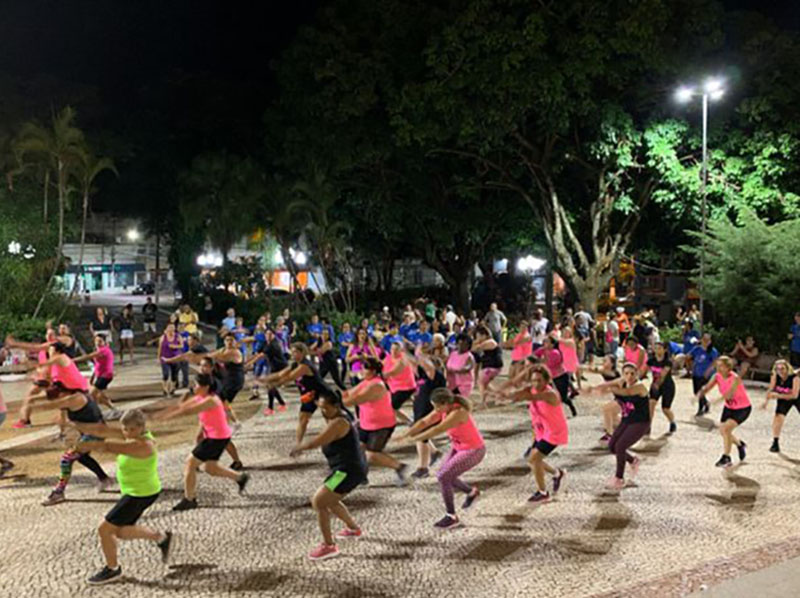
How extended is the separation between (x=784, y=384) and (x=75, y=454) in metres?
9.47

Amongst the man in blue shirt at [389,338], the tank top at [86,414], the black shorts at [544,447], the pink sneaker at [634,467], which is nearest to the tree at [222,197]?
the man in blue shirt at [389,338]

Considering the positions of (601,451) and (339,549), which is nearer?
(339,549)

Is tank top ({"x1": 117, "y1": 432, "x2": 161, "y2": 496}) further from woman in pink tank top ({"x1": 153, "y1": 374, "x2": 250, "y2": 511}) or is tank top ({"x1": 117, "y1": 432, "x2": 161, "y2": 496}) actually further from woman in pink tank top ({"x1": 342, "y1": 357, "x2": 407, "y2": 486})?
woman in pink tank top ({"x1": 342, "y1": 357, "x2": 407, "y2": 486})

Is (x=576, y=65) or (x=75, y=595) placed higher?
(x=576, y=65)

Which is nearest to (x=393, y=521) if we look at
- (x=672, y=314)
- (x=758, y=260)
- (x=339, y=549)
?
(x=339, y=549)

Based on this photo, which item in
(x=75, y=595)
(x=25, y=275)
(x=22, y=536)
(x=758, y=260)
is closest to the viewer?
(x=75, y=595)

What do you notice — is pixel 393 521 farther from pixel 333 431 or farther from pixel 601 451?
pixel 601 451

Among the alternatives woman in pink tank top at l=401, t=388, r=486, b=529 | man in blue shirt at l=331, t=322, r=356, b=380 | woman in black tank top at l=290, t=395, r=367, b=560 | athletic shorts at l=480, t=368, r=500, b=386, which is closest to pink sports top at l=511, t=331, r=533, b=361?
athletic shorts at l=480, t=368, r=500, b=386

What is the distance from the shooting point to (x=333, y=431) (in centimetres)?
746

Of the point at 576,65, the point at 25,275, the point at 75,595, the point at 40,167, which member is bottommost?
the point at 75,595

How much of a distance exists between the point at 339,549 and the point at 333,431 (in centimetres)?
118

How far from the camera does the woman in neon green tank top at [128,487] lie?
6.86m

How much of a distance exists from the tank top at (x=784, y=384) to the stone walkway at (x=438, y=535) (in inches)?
37.2

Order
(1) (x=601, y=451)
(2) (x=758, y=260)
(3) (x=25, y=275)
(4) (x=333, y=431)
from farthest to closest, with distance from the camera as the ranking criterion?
1. (3) (x=25, y=275)
2. (2) (x=758, y=260)
3. (1) (x=601, y=451)
4. (4) (x=333, y=431)
